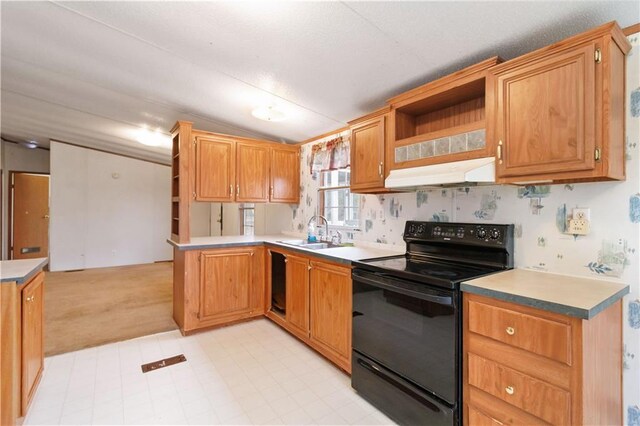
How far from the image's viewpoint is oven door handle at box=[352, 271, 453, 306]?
59.1 inches

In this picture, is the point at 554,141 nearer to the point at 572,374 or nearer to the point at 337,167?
the point at 572,374

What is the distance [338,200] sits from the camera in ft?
11.5

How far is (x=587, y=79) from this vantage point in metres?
1.32

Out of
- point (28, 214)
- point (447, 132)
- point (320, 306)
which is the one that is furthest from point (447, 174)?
point (28, 214)

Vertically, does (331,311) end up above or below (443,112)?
below

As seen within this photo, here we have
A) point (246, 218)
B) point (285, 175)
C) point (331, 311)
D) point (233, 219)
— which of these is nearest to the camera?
point (331, 311)

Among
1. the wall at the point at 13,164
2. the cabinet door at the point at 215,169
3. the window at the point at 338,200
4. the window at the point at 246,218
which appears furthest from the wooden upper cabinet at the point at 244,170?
the wall at the point at 13,164

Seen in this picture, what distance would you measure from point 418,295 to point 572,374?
0.67 m

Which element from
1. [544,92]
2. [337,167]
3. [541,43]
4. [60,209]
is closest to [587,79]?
[544,92]

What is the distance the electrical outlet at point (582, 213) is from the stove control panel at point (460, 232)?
315 mm

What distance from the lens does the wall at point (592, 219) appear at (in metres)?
1.45

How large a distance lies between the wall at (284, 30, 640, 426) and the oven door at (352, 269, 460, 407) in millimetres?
724

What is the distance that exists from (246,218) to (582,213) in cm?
538

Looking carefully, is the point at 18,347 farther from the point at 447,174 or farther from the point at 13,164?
the point at 13,164
